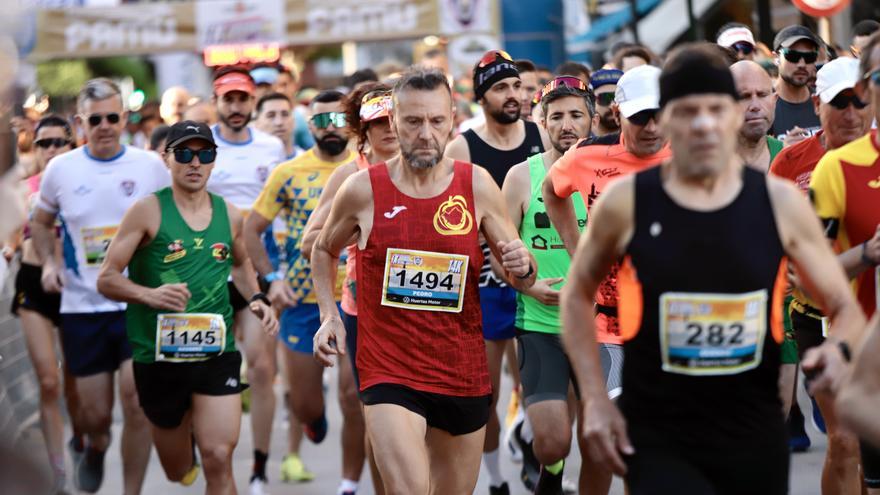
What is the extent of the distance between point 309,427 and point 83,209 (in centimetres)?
189

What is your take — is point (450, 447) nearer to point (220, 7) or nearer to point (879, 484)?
point (879, 484)

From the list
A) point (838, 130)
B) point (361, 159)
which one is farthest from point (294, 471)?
point (838, 130)

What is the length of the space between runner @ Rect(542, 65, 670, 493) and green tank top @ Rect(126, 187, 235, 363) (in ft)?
6.08

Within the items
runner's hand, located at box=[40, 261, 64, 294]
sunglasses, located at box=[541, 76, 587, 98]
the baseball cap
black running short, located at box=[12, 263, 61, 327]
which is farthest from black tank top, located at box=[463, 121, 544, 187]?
black running short, located at box=[12, 263, 61, 327]

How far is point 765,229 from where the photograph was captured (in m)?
4.14

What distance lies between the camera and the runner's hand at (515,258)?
5738 mm

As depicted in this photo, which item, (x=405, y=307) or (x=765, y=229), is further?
(x=405, y=307)

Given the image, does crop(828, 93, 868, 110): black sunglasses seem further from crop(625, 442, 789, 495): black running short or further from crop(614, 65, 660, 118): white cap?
crop(625, 442, 789, 495): black running short

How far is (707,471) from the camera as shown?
4.22m

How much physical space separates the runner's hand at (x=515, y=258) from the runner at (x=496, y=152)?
7.55 ft

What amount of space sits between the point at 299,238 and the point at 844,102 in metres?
3.95

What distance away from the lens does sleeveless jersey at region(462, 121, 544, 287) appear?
8.10m

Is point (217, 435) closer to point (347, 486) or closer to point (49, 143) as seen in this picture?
point (347, 486)

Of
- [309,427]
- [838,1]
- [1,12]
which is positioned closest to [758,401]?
[1,12]
